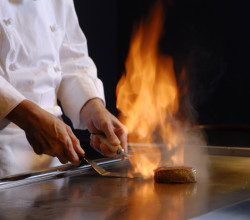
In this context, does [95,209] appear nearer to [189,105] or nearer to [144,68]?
[144,68]

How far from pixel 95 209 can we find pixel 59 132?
41cm

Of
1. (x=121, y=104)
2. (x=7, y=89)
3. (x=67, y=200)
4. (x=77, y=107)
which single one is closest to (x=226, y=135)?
(x=121, y=104)

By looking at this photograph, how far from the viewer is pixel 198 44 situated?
3621 millimetres

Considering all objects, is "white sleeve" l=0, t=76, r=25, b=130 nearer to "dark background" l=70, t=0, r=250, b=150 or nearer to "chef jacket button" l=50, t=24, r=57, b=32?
"chef jacket button" l=50, t=24, r=57, b=32

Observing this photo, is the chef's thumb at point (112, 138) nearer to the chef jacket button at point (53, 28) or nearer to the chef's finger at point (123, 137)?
the chef's finger at point (123, 137)

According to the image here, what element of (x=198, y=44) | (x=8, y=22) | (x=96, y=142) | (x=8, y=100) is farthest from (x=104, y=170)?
(x=198, y=44)

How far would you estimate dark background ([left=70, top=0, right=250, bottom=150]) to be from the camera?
11.0 ft

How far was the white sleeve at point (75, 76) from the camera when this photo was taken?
1618mm

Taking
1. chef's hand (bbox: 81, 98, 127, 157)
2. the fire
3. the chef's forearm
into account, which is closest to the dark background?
the fire

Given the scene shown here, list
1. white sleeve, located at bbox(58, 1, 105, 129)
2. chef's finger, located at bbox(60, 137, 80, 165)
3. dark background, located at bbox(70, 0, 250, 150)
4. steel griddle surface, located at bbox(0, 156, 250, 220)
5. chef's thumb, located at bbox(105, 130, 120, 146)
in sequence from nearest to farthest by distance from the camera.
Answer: steel griddle surface, located at bbox(0, 156, 250, 220) < chef's finger, located at bbox(60, 137, 80, 165) < chef's thumb, located at bbox(105, 130, 120, 146) < white sleeve, located at bbox(58, 1, 105, 129) < dark background, located at bbox(70, 0, 250, 150)

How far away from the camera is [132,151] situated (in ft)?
5.29

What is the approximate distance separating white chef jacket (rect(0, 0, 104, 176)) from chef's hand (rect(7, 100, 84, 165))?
0.14ft

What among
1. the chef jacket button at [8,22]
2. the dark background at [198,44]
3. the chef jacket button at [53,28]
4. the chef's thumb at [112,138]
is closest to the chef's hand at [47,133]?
the chef's thumb at [112,138]

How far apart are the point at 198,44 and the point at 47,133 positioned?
2622 mm
